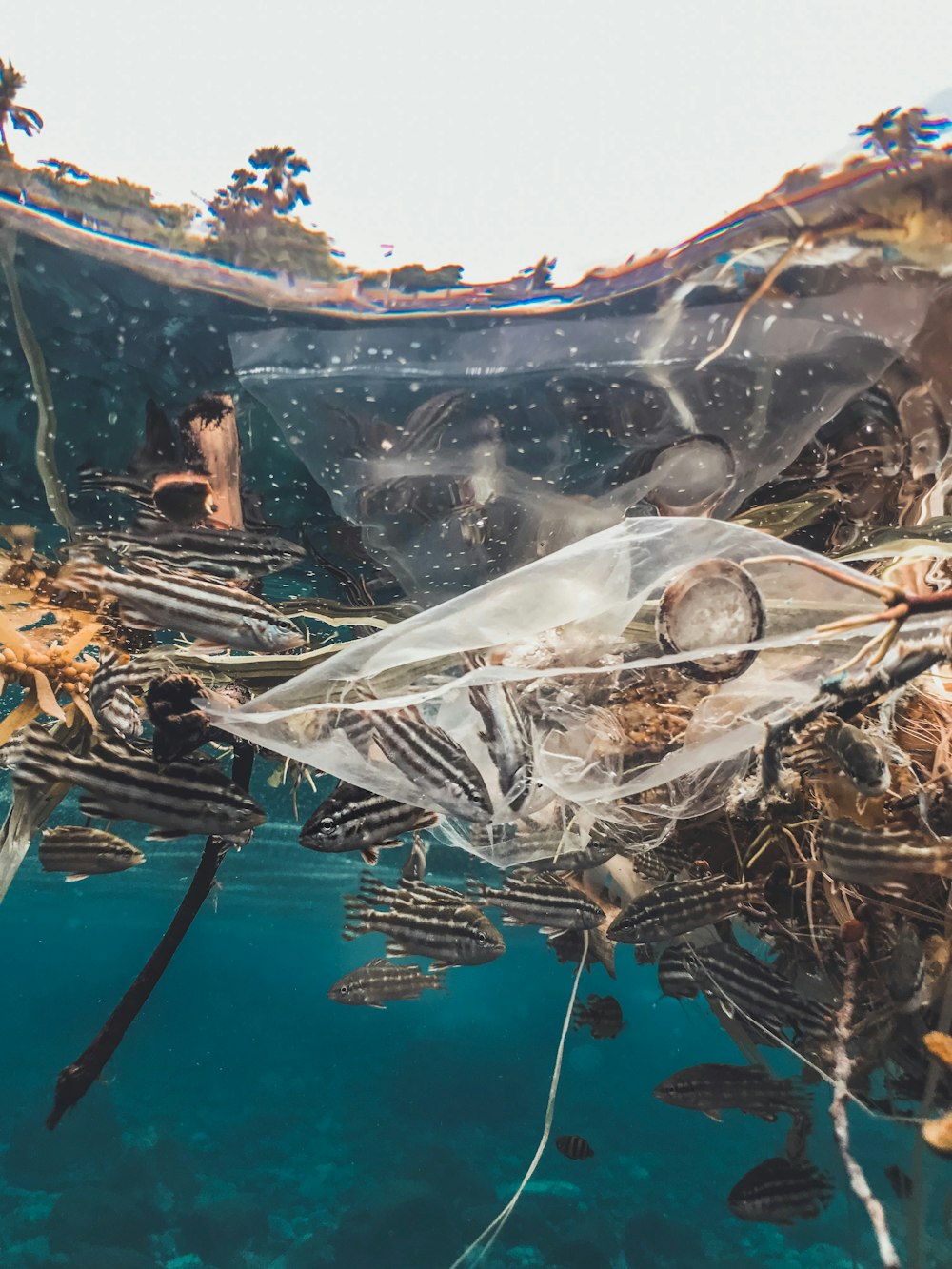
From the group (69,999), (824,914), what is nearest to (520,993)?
(69,999)

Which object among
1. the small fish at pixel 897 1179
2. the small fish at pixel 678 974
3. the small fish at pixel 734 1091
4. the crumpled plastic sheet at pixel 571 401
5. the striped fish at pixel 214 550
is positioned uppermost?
the crumpled plastic sheet at pixel 571 401

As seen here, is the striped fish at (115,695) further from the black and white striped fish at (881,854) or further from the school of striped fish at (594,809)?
the black and white striped fish at (881,854)

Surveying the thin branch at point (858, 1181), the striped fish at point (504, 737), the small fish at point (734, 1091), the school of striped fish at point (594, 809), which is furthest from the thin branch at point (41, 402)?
the small fish at point (734, 1091)

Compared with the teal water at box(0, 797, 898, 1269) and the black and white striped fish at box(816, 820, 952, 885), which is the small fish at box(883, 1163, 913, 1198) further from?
the black and white striped fish at box(816, 820, 952, 885)

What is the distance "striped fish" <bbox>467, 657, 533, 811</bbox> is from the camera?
3775 millimetres

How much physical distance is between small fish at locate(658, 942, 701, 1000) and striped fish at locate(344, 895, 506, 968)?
181cm

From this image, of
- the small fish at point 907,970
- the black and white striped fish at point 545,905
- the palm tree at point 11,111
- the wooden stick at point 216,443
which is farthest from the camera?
the black and white striped fish at point 545,905

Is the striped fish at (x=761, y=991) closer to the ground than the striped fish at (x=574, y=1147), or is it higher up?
higher up

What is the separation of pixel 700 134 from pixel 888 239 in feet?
3.43

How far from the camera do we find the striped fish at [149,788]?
3641 millimetres

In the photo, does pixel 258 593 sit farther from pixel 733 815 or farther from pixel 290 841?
pixel 290 841

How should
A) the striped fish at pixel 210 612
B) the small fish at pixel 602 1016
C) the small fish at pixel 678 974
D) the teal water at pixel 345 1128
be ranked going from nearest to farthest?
the striped fish at pixel 210 612
the small fish at pixel 678 974
the small fish at pixel 602 1016
the teal water at pixel 345 1128

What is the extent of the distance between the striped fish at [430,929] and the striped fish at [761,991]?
4.97 ft

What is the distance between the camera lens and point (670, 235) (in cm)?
314
